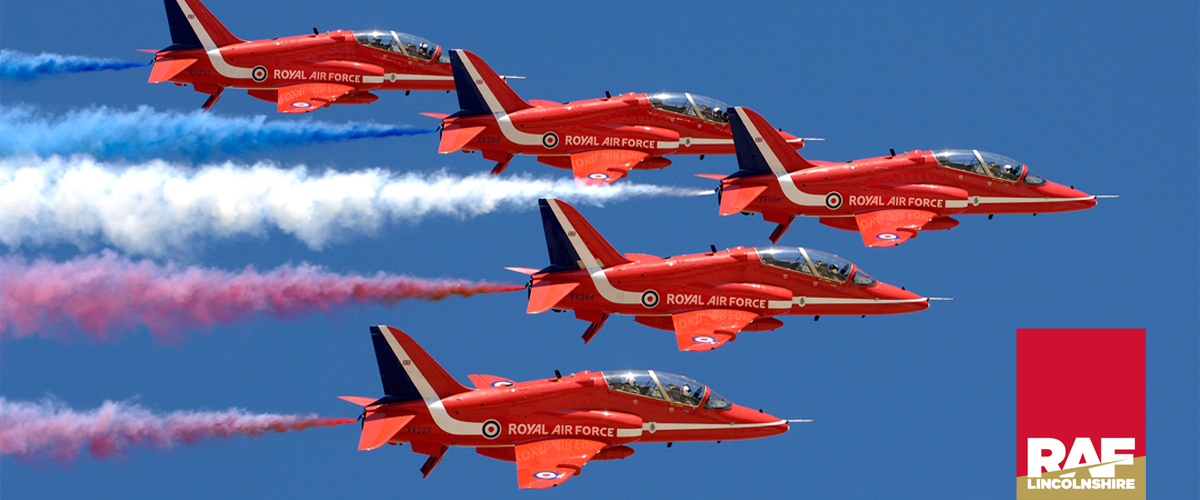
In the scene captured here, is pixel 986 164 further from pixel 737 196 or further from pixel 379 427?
pixel 379 427

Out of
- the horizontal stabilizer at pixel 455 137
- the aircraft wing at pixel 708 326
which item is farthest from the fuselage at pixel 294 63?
the aircraft wing at pixel 708 326

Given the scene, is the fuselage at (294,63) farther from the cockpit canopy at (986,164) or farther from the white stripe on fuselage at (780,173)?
the cockpit canopy at (986,164)

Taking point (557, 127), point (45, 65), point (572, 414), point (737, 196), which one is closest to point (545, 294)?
point (572, 414)

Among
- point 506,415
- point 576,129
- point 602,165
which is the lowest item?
point 506,415

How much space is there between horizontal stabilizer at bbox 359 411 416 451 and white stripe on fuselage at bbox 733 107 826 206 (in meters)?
11.7

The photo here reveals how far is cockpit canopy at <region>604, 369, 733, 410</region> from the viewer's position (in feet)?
190

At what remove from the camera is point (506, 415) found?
187 feet

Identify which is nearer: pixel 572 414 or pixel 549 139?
pixel 572 414

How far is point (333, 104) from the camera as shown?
66.2 metres

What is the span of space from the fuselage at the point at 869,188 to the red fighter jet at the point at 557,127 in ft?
6.26

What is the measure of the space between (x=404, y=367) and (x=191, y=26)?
1377 centimetres

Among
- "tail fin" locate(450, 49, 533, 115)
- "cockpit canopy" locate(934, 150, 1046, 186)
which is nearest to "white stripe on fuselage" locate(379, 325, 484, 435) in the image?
"tail fin" locate(450, 49, 533, 115)

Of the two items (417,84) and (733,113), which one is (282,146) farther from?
(733,113)

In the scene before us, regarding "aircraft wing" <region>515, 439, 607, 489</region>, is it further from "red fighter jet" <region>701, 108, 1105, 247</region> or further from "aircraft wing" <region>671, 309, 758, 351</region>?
"red fighter jet" <region>701, 108, 1105, 247</region>
